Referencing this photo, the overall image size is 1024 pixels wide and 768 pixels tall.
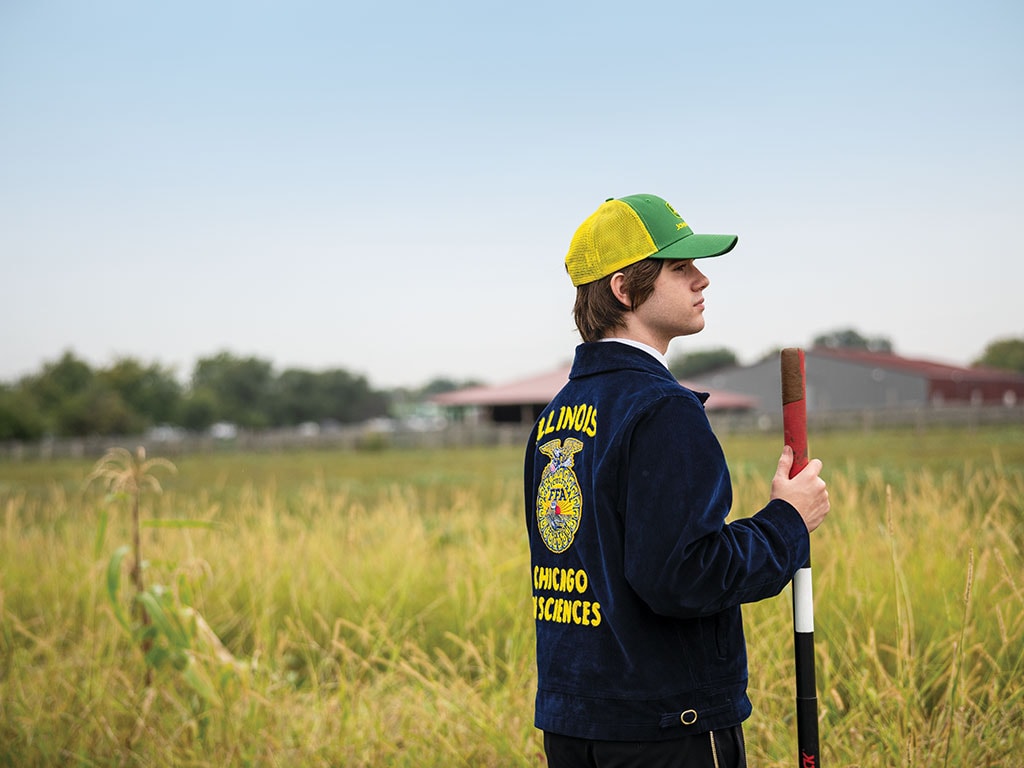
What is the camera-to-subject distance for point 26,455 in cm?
3631

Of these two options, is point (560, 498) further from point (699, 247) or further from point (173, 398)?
point (173, 398)

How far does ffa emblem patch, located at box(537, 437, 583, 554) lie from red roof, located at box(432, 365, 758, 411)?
45.3 metres

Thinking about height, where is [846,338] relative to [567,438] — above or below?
above

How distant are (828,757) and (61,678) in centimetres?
312

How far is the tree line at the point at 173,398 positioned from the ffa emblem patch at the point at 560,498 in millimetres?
46102

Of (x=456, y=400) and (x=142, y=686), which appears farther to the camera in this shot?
(x=456, y=400)

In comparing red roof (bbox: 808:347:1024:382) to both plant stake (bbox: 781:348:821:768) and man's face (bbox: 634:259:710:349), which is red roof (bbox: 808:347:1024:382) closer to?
plant stake (bbox: 781:348:821:768)

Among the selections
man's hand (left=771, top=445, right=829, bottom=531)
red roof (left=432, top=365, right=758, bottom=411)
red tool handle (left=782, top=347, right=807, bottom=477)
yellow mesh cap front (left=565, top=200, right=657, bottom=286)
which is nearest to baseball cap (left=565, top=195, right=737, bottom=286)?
yellow mesh cap front (left=565, top=200, right=657, bottom=286)

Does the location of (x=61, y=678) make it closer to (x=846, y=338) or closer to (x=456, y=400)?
(x=456, y=400)

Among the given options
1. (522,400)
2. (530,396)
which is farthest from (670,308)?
(530,396)

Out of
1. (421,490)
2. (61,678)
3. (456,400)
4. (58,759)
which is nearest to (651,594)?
A: (58,759)

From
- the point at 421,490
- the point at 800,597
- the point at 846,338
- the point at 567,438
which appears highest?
the point at 846,338

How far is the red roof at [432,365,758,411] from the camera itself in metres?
49.5

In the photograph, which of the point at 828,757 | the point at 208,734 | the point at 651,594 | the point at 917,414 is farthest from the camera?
the point at 917,414
